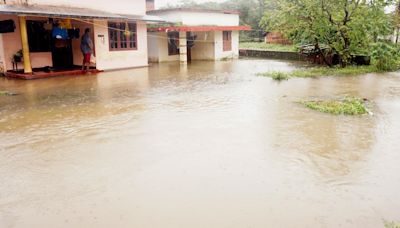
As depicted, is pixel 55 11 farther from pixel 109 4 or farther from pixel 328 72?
pixel 328 72

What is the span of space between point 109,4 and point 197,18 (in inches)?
257

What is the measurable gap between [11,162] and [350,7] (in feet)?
52.3

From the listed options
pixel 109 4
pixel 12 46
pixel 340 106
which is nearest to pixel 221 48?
pixel 109 4

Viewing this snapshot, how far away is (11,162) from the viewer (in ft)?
19.9

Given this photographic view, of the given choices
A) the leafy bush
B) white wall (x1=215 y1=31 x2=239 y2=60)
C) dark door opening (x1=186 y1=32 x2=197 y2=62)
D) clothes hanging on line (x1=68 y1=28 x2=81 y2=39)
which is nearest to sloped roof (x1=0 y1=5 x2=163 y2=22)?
clothes hanging on line (x1=68 y1=28 x2=81 y2=39)

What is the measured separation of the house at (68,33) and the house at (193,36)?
10.3ft

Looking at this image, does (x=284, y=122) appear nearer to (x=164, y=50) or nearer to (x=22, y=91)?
(x=22, y=91)

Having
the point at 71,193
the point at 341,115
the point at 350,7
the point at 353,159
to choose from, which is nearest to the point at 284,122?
the point at 341,115

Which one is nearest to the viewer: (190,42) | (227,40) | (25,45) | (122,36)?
(25,45)

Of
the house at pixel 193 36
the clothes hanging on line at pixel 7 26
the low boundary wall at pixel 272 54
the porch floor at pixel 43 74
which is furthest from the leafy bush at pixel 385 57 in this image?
the clothes hanging on line at pixel 7 26

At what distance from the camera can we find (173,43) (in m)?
24.5

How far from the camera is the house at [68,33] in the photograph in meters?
15.2

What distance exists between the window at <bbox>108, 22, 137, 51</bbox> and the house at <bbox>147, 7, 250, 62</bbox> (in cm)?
294

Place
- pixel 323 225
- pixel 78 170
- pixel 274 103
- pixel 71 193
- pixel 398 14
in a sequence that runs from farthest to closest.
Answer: pixel 398 14, pixel 274 103, pixel 78 170, pixel 71 193, pixel 323 225
